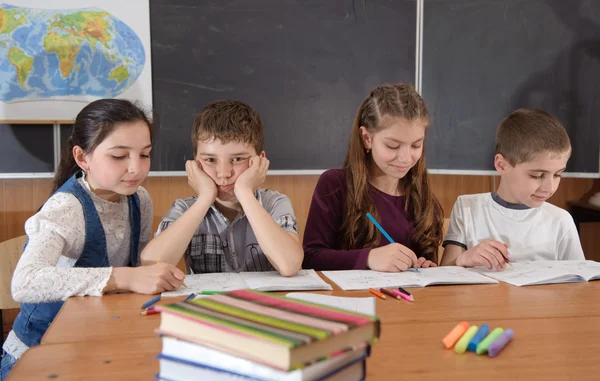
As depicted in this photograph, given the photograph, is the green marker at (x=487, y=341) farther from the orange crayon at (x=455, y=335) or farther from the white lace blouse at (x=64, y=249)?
the white lace blouse at (x=64, y=249)

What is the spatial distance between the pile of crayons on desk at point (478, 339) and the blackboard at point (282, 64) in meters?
2.14

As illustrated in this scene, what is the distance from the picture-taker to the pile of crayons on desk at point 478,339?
34.2 inches

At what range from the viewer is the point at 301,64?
118 inches

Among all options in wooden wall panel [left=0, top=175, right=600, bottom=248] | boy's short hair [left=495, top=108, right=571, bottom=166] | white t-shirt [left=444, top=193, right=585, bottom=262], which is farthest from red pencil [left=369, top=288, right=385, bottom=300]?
wooden wall panel [left=0, top=175, right=600, bottom=248]

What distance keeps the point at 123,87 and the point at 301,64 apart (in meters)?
0.90

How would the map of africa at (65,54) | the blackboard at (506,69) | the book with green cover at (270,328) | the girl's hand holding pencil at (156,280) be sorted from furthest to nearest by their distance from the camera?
the blackboard at (506,69) < the map of africa at (65,54) < the girl's hand holding pencil at (156,280) < the book with green cover at (270,328)

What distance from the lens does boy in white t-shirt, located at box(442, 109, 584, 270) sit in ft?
5.81

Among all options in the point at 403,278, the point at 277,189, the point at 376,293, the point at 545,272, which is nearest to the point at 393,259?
the point at 403,278

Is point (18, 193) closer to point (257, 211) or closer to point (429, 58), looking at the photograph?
point (257, 211)

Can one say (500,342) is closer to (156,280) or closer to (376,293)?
(376,293)

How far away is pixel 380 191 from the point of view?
6.15 feet

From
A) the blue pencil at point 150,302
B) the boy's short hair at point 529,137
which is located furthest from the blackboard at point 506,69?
the blue pencil at point 150,302

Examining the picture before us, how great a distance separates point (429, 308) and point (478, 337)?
24 centimetres

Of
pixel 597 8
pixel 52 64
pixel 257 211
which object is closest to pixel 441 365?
pixel 257 211
